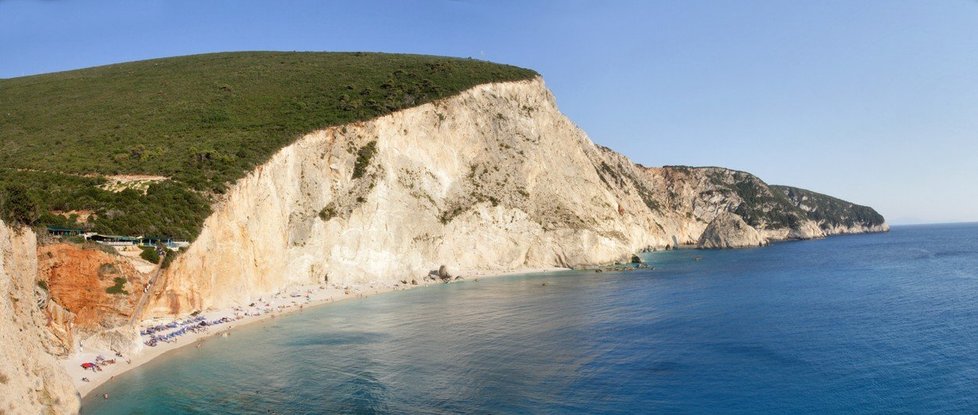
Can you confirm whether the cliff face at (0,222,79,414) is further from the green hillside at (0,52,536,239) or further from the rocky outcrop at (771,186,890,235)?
the rocky outcrop at (771,186,890,235)

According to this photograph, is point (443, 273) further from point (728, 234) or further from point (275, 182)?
point (728, 234)

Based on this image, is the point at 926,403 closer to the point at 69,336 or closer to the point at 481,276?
the point at 69,336

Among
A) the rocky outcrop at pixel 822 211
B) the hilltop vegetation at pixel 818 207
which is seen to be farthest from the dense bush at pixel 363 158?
the rocky outcrop at pixel 822 211

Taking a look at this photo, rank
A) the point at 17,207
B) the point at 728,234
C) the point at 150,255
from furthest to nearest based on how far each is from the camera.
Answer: the point at 728,234
the point at 150,255
the point at 17,207

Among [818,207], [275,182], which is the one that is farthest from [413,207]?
[818,207]

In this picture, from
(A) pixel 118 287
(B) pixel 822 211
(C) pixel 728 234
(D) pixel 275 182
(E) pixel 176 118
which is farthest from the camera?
(B) pixel 822 211

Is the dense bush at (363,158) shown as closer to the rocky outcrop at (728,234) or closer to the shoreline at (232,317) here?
the shoreline at (232,317)

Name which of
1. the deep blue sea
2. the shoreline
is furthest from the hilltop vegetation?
the shoreline
